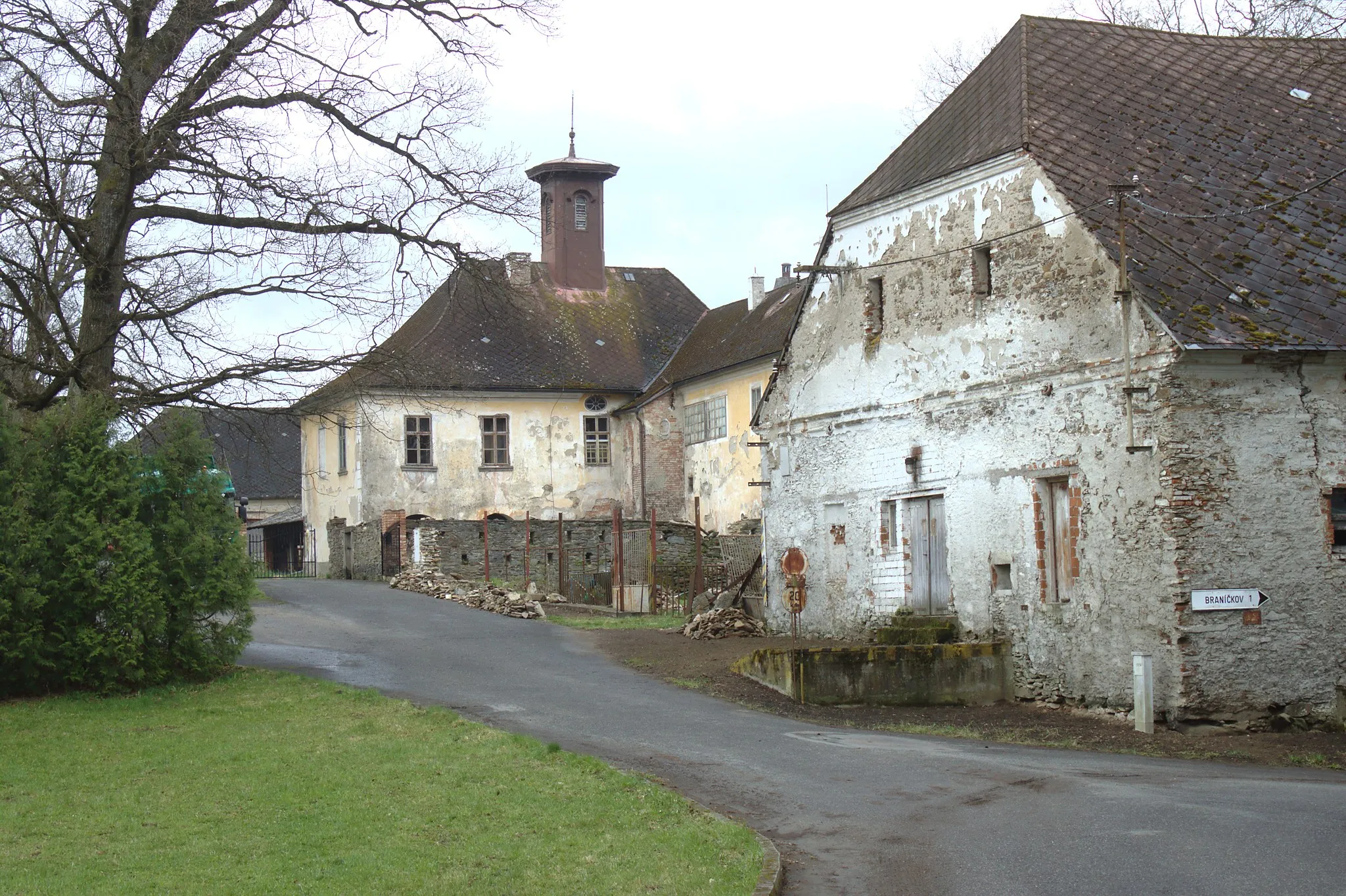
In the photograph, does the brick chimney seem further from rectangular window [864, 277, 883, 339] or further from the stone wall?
rectangular window [864, 277, 883, 339]

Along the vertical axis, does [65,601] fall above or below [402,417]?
below

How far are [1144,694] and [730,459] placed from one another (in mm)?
24141

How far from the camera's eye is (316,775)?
12.4 m

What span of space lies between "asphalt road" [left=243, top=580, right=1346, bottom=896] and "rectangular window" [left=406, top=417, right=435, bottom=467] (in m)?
21.9

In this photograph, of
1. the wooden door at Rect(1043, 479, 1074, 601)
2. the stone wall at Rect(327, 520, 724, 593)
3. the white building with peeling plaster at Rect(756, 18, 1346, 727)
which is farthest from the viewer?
the stone wall at Rect(327, 520, 724, 593)

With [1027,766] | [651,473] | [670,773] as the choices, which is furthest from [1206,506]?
[651,473]

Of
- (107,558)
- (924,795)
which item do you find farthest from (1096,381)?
(107,558)

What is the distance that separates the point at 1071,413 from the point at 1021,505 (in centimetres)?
147

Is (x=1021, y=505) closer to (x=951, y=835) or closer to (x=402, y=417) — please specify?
(x=951, y=835)

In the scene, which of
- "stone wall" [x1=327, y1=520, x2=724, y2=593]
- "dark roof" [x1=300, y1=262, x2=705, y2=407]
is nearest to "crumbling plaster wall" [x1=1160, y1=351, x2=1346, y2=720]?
"stone wall" [x1=327, y1=520, x2=724, y2=593]

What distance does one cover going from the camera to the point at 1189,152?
1978 cm

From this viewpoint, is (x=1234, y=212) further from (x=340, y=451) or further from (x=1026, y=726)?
(x=340, y=451)

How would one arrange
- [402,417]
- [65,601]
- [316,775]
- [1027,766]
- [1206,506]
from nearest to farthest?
[316,775]
[1027,766]
[1206,506]
[65,601]
[402,417]

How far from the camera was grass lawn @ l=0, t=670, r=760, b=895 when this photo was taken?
9070 millimetres
